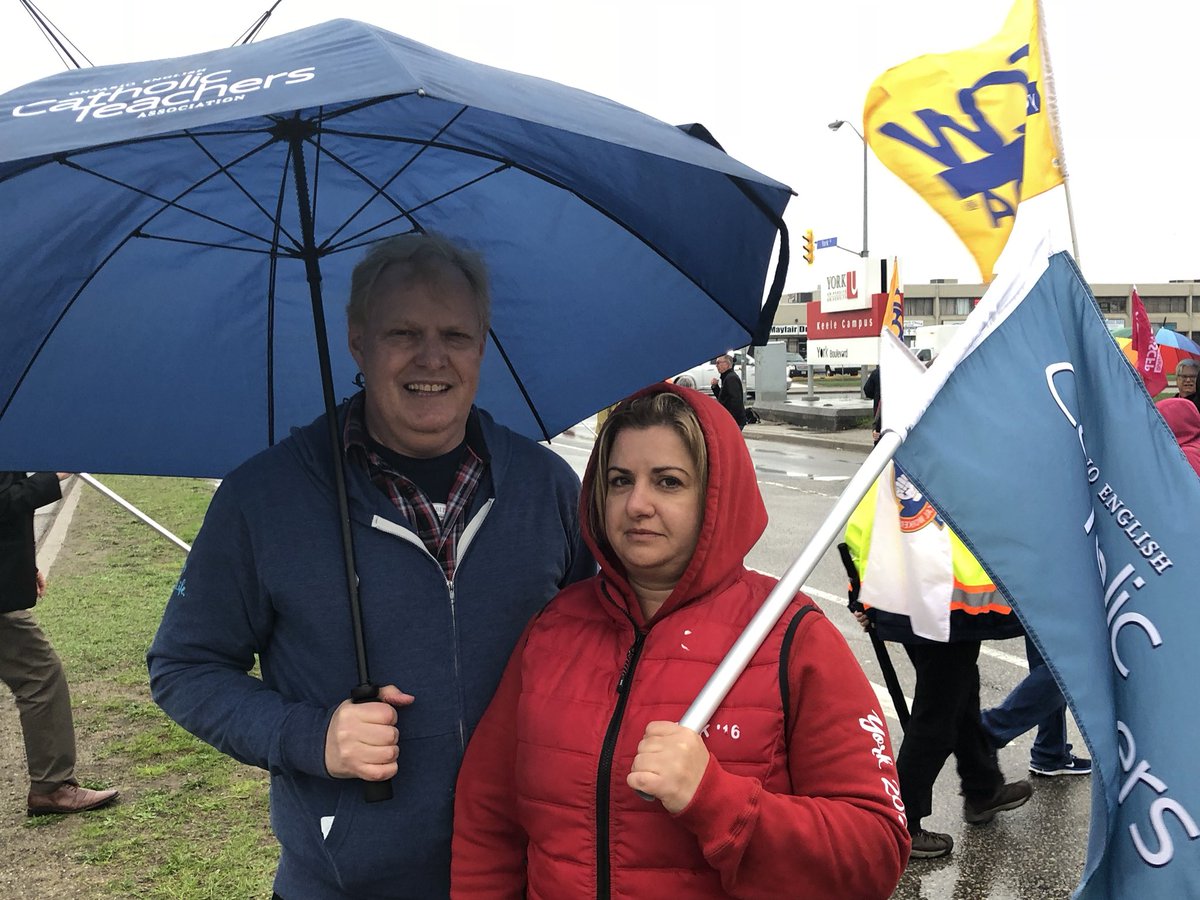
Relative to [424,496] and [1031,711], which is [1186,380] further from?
[424,496]

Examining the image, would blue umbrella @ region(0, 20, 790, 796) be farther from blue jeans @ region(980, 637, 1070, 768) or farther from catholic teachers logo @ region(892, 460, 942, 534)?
blue jeans @ region(980, 637, 1070, 768)

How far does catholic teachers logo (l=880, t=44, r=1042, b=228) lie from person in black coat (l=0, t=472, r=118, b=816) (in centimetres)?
351

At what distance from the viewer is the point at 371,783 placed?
181 cm

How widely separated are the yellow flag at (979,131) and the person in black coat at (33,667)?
11.3ft

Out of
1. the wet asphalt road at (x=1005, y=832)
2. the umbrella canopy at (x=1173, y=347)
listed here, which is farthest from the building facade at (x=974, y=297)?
the wet asphalt road at (x=1005, y=832)

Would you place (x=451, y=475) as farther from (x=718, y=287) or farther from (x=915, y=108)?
(x=915, y=108)

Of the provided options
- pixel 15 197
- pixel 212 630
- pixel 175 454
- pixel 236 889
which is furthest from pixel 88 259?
pixel 236 889

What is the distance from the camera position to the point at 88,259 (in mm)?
2246

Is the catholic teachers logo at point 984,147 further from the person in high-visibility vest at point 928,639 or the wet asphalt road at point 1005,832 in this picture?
the wet asphalt road at point 1005,832

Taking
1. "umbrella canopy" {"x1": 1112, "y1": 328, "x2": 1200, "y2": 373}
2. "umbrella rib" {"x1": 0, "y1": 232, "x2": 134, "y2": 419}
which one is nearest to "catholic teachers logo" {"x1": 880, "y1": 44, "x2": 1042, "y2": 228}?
"umbrella rib" {"x1": 0, "y1": 232, "x2": 134, "y2": 419}

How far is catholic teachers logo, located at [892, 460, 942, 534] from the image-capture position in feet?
12.4

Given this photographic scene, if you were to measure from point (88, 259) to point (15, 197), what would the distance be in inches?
11.0

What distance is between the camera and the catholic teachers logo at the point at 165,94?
1.42m

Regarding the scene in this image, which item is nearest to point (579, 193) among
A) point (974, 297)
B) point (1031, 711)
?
point (1031, 711)
